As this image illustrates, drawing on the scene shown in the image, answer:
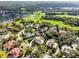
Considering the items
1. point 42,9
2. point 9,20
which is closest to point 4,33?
point 9,20

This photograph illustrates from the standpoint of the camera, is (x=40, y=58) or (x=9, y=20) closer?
(x=40, y=58)

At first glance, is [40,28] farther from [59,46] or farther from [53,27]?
[59,46]

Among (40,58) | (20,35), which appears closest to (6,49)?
(20,35)

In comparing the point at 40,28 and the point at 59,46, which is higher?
the point at 40,28

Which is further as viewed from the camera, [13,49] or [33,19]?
[33,19]

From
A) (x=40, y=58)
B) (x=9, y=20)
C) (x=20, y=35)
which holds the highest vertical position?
(x=9, y=20)

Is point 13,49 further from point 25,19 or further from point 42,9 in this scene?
point 42,9

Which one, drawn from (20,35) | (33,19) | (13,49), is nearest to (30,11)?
(33,19)

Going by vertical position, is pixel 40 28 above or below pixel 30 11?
below

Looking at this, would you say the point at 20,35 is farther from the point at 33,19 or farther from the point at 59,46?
the point at 59,46
